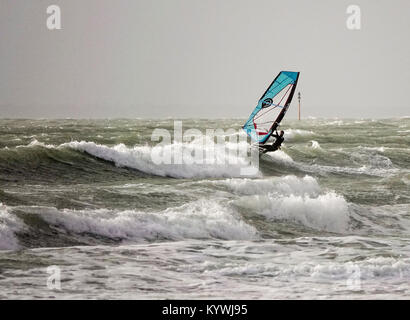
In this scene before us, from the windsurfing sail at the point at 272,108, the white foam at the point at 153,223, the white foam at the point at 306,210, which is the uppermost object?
the windsurfing sail at the point at 272,108

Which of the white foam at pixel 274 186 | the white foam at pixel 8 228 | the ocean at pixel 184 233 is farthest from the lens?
the white foam at pixel 274 186

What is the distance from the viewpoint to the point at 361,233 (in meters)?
17.5

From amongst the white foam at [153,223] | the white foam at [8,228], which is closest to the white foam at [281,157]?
the white foam at [153,223]

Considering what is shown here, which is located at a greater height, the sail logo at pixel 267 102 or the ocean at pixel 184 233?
the sail logo at pixel 267 102

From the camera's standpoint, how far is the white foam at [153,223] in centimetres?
1495

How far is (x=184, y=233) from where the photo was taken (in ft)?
50.8

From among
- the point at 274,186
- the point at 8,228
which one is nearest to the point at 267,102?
the point at 274,186

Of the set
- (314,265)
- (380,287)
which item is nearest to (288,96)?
(314,265)

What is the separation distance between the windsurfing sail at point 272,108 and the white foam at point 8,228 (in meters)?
7.50

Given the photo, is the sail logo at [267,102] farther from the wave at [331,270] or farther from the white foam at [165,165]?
the wave at [331,270]

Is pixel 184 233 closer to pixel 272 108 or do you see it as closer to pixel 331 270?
pixel 331 270

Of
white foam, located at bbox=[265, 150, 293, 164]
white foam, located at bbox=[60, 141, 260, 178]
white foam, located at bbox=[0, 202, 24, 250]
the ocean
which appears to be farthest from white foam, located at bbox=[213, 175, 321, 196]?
white foam, located at bbox=[265, 150, 293, 164]

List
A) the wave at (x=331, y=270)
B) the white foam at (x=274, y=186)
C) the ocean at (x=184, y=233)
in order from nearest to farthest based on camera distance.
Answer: the ocean at (x=184, y=233), the wave at (x=331, y=270), the white foam at (x=274, y=186)
